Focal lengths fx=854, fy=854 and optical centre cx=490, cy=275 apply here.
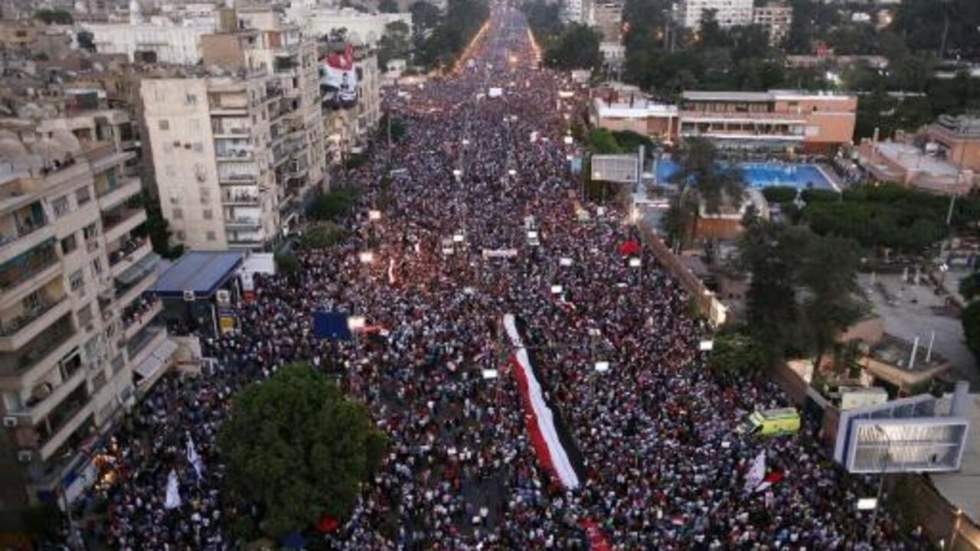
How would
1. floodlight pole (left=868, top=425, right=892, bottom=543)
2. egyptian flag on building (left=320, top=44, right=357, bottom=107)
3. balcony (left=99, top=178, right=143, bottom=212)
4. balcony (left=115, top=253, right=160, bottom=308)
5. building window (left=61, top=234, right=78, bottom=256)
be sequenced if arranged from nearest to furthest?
floodlight pole (left=868, top=425, right=892, bottom=543)
building window (left=61, top=234, right=78, bottom=256)
balcony (left=99, top=178, right=143, bottom=212)
balcony (left=115, top=253, right=160, bottom=308)
egyptian flag on building (left=320, top=44, right=357, bottom=107)

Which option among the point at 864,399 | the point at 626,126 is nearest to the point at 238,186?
the point at 864,399

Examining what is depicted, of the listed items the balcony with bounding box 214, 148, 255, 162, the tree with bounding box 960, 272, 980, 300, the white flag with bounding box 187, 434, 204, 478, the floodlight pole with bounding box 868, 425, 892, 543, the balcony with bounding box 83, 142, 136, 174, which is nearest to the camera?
the floodlight pole with bounding box 868, 425, 892, 543

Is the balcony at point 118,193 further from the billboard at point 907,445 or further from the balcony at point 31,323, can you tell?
the billboard at point 907,445

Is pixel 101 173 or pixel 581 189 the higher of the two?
pixel 101 173

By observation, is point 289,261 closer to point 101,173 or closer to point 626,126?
point 101,173

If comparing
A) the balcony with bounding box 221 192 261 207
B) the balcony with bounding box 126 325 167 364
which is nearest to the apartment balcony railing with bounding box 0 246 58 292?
the balcony with bounding box 126 325 167 364

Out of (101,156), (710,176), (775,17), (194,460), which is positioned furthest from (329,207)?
(775,17)

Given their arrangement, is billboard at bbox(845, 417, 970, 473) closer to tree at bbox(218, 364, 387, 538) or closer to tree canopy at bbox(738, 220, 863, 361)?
tree canopy at bbox(738, 220, 863, 361)
